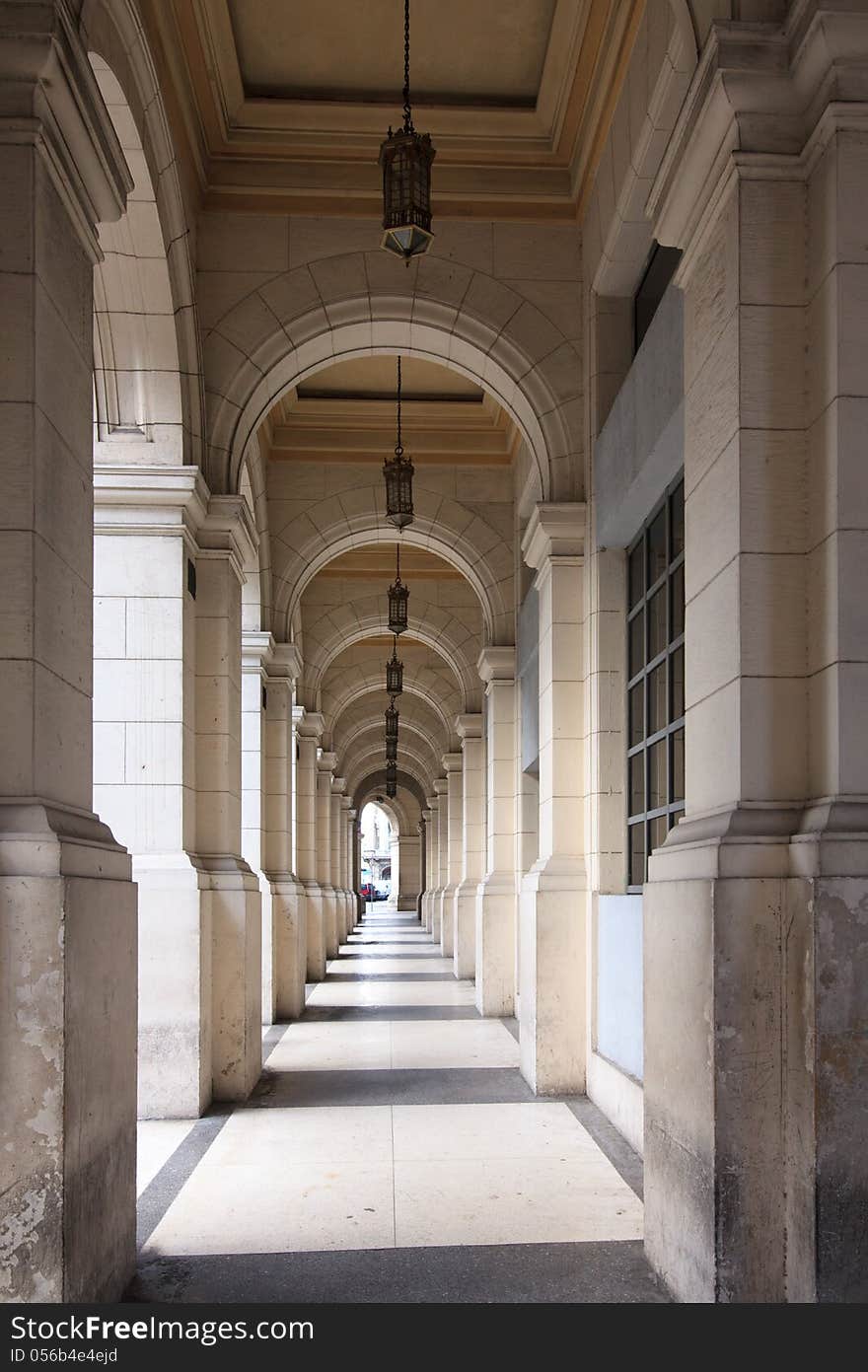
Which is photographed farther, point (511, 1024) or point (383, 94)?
point (511, 1024)

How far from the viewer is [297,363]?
28.1 ft

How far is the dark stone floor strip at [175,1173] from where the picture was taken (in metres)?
5.16

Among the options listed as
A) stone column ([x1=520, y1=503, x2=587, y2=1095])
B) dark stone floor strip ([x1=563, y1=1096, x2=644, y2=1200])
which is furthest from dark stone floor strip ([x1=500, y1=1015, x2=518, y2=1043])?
dark stone floor strip ([x1=563, y1=1096, x2=644, y2=1200])

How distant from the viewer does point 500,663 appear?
12633 millimetres

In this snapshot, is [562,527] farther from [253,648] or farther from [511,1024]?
[511,1024]

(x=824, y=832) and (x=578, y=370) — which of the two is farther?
(x=578, y=370)

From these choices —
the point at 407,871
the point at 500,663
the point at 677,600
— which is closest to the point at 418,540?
the point at 500,663

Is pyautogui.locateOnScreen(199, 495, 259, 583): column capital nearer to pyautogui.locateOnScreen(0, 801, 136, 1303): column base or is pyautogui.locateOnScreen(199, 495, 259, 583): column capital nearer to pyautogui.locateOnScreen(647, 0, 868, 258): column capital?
pyautogui.locateOnScreen(0, 801, 136, 1303): column base

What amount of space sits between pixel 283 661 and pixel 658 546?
221 inches

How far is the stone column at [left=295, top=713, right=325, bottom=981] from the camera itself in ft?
50.3

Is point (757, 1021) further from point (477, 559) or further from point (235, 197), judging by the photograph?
point (477, 559)

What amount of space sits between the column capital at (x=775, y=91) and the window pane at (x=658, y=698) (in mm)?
3202
